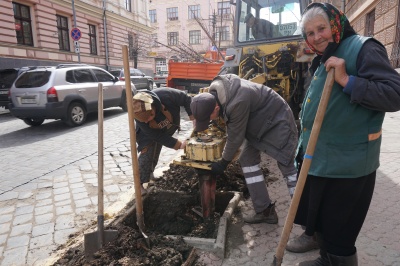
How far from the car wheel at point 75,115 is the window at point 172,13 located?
40.2 meters

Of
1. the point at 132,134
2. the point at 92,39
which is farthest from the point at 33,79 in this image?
the point at 92,39

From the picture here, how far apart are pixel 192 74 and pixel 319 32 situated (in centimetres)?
958

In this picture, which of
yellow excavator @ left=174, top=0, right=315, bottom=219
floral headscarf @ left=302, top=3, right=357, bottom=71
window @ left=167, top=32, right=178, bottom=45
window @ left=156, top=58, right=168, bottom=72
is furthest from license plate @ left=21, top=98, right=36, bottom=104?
window @ left=167, top=32, right=178, bottom=45

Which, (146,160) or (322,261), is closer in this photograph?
(322,261)

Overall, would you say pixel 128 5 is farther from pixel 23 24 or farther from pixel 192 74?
pixel 192 74

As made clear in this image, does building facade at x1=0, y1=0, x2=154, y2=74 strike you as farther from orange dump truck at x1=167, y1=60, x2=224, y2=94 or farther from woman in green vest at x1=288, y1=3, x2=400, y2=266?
woman in green vest at x1=288, y1=3, x2=400, y2=266

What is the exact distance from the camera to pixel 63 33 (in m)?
19.7

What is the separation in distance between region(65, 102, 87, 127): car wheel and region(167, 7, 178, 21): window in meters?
40.2

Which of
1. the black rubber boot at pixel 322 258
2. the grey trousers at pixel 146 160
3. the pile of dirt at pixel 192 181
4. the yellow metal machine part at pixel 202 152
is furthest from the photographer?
the pile of dirt at pixel 192 181

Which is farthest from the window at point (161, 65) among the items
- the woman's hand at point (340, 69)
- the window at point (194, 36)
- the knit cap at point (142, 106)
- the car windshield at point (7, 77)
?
the woman's hand at point (340, 69)

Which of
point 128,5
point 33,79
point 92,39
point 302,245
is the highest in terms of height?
point 128,5

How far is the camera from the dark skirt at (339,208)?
5.91 feet

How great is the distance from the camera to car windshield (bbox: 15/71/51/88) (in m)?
8.02

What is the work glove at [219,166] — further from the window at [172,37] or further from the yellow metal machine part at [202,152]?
the window at [172,37]
